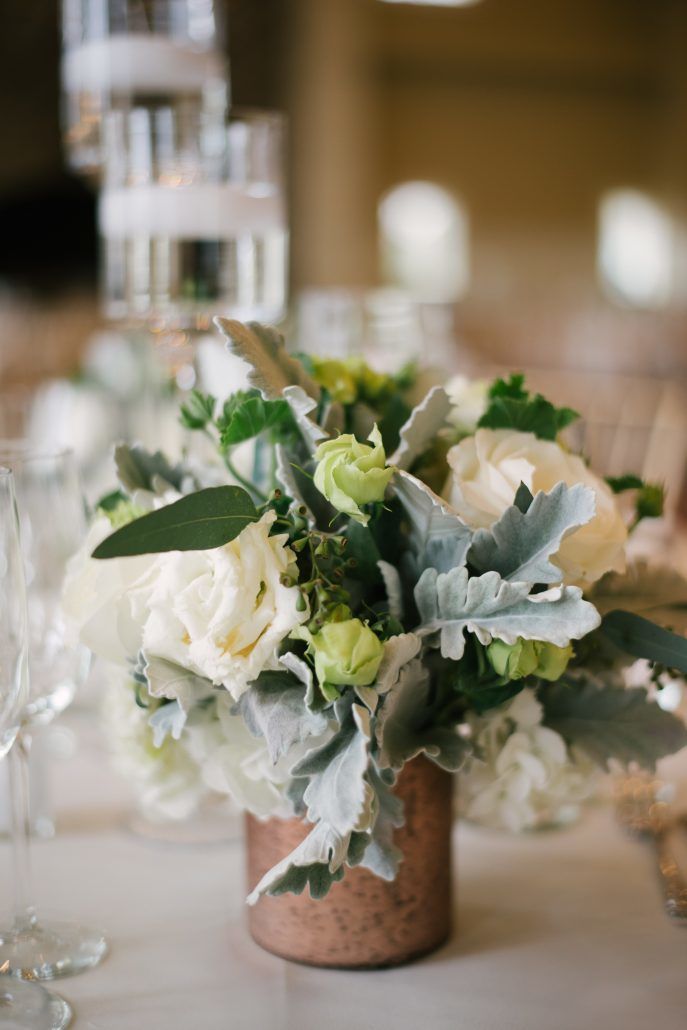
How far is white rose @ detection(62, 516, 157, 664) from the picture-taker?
2.16 feet

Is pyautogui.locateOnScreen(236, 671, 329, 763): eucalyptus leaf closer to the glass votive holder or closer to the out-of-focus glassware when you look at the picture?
the glass votive holder

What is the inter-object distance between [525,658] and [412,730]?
100 mm

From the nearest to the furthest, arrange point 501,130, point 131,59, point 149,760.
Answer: point 149,760 < point 131,59 < point 501,130

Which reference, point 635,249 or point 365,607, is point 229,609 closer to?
point 365,607

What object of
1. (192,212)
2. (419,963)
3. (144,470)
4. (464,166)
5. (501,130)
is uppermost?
(501,130)

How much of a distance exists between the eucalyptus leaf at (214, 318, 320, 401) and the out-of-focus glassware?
1.06 meters

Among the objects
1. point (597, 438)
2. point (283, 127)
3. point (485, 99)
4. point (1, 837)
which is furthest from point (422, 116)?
point (1, 837)

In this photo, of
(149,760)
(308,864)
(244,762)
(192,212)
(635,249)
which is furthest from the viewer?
(635,249)

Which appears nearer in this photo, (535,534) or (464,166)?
(535,534)

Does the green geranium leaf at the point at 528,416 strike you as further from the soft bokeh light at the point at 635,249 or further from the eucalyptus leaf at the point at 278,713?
the soft bokeh light at the point at 635,249

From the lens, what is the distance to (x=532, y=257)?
930cm

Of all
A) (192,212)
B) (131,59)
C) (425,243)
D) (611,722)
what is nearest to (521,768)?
(611,722)

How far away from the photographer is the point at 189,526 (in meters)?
0.59

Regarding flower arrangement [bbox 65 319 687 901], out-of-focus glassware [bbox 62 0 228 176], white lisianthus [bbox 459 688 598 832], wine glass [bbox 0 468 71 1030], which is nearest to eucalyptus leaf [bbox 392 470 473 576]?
flower arrangement [bbox 65 319 687 901]
